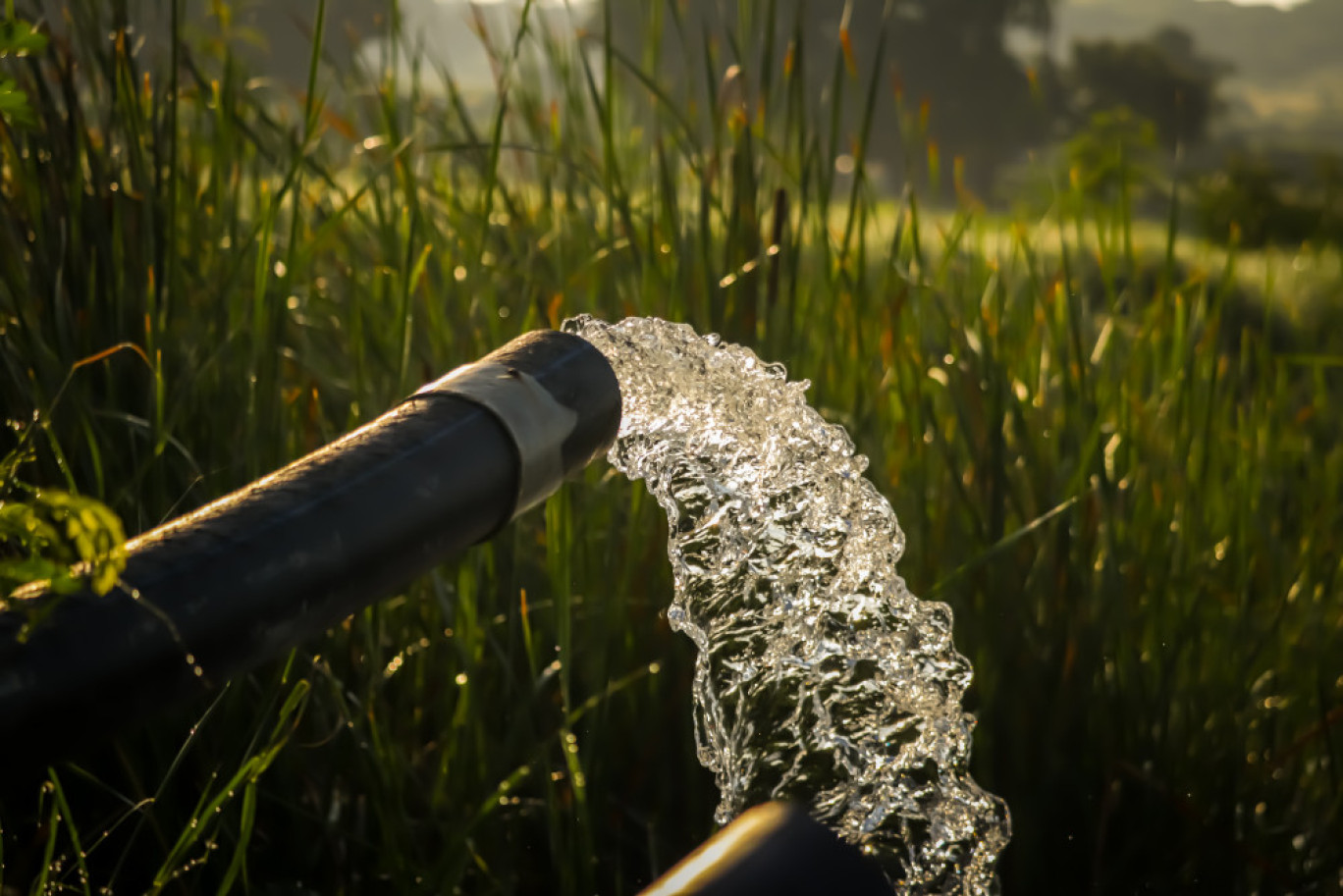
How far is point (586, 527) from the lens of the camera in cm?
165

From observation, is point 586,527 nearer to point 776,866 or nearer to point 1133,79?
point 776,866

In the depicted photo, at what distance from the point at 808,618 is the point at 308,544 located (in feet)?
2.32

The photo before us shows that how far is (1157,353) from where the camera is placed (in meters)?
2.17

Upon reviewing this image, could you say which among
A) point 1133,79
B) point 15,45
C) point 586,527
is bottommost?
point 1133,79

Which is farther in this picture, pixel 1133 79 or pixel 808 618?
pixel 1133 79

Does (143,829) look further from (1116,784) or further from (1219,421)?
(1219,421)

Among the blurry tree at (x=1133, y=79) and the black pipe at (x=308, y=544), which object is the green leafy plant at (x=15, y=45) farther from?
the blurry tree at (x=1133, y=79)

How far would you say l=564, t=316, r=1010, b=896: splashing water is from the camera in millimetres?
1225

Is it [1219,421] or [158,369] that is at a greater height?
[158,369]

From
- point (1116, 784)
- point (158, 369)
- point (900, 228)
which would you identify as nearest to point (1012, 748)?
point (1116, 784)

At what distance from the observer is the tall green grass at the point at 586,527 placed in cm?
143

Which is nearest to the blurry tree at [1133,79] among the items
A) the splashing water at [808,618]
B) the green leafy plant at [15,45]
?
the splashing water at [808,618]

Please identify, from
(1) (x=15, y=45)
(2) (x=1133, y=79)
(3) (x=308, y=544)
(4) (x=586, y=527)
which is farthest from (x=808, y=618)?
(2) (x=1133, y=79)

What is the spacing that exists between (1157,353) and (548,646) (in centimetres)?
118
